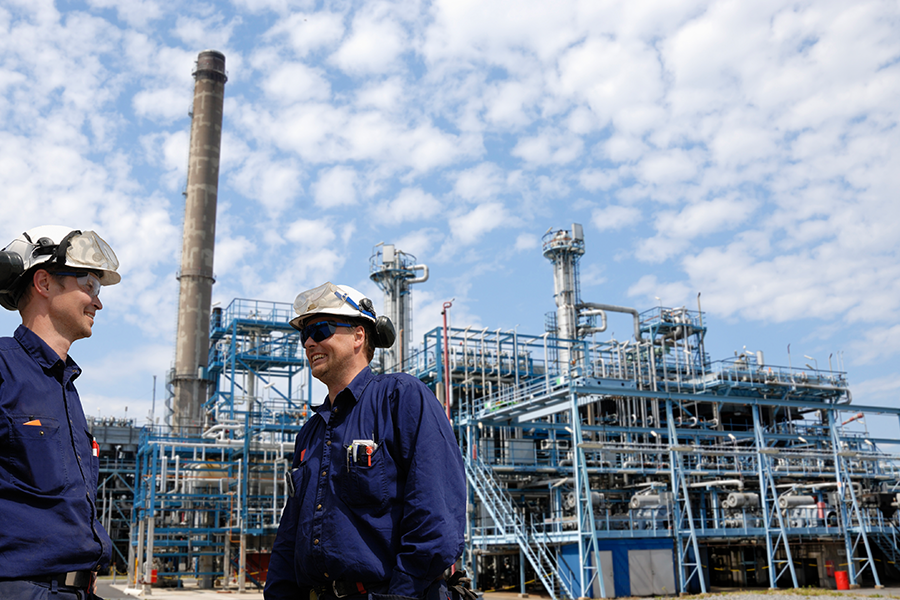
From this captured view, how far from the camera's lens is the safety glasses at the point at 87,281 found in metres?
3.67

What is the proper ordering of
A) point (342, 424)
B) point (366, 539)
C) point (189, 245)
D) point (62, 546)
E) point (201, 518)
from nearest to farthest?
point (62, 546) < point (366, 539) < point (342, 424) < point (201, 518) < point (189, 245)

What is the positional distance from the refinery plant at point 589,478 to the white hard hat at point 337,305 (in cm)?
1972

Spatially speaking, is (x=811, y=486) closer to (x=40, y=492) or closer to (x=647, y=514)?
(x=647, y=514)

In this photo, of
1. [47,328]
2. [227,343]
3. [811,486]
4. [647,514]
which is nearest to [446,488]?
[47,328]

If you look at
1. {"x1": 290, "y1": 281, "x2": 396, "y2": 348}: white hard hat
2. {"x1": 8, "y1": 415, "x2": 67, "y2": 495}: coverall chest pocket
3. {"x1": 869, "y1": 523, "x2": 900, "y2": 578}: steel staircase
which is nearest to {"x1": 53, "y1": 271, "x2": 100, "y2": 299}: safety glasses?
{"x1": 8, "y1": 415, "x2": 67, "y2": 495}: coverall chest pocket

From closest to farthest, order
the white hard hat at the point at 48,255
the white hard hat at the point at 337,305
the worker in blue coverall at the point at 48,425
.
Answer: the worker in blue coverall at the point at 48,425
the white hard hat at the point at 48,255
the white hard hat at the point at 337,305

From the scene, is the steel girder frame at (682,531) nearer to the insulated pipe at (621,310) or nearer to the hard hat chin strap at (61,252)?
the insulated pipe at (621,310)

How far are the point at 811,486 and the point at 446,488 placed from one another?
2948 cm

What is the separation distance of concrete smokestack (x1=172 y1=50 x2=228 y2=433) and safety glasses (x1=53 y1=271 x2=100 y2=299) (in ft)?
123

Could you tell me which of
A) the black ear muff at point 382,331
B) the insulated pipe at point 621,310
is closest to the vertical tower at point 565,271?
the insulated pipe at point 621,310

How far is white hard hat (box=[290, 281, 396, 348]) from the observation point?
4.11m

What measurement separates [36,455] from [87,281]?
2.94ft

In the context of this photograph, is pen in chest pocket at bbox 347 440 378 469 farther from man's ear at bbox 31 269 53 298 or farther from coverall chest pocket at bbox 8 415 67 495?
man's ear at bbox 31 269 53 298

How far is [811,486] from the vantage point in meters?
29.3
